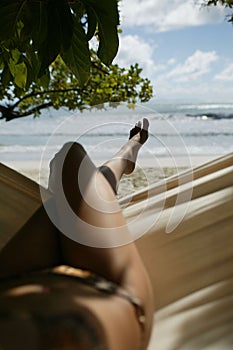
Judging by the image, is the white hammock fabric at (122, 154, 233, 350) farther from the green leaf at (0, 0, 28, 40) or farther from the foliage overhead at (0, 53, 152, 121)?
the foliage overhead at (0, 53, 152, 121)

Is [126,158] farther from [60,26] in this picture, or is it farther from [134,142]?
[60,26]

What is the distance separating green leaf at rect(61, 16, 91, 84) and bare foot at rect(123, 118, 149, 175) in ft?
1.02

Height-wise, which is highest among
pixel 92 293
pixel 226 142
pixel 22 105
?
pixel 92 293

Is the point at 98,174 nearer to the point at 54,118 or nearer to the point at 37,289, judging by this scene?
the point at 37,289

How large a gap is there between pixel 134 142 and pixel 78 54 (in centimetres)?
43

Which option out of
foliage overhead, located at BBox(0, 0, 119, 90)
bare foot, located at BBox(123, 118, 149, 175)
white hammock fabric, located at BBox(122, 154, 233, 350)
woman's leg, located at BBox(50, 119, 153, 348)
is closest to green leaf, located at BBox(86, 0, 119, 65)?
foliage overhead, located at BBox(0, 0, 119, 90)

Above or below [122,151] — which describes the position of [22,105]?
below

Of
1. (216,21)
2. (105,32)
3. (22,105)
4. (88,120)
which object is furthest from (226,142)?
(105,32)

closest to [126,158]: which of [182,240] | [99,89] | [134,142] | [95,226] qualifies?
[134,142]

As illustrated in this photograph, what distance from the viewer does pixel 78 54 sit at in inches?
32.8

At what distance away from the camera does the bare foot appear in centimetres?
114

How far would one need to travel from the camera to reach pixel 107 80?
383 centimetres

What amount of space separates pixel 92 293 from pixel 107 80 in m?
3.27

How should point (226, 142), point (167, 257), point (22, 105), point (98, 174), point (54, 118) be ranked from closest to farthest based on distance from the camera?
point (98, 174) < point (167, 257) < point (22, 105) < point (226, 142) < point (54, 118)
